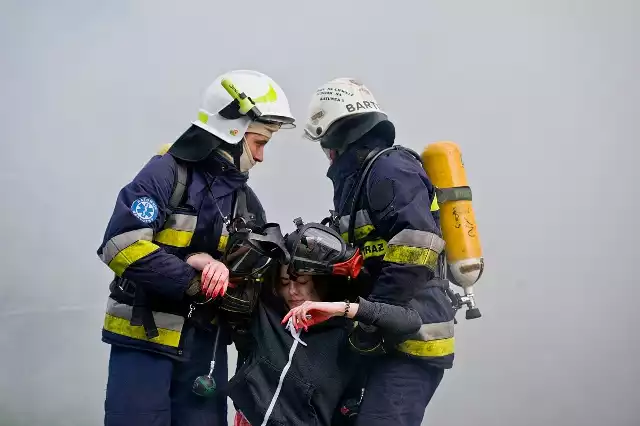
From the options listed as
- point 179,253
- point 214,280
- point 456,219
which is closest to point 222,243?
point 179,253

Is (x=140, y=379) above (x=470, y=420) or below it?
above

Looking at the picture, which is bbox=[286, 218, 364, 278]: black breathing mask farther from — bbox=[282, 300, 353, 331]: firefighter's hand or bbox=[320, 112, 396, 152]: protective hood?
bbox=[320, 112, 396, 152]: protective hood

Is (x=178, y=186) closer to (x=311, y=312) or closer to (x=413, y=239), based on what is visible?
(x=311, y=312)

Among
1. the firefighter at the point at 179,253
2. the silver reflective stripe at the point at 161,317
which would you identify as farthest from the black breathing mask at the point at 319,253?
Result: the silver reflective stripe at the point at 161,317

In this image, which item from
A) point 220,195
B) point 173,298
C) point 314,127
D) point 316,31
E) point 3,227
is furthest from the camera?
point 316,31

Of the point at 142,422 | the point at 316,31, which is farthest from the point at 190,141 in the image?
the point at 316,31

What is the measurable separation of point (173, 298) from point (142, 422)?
42 cm

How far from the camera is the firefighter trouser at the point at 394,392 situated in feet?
6.74

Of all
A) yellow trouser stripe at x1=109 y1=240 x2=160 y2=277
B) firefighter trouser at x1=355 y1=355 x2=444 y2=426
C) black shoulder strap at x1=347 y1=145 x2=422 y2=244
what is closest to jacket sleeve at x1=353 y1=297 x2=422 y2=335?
firefighter trouser at x1=355 y1=355 x2=444 y2=426

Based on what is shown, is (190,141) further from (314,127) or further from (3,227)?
(3,227)

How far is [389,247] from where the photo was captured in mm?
2012

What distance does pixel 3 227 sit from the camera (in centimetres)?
401

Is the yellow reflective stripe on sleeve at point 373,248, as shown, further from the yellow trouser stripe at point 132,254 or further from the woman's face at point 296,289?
the yellow trouser stripe at point 132,254

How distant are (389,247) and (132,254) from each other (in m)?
0.76
